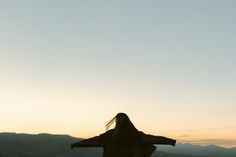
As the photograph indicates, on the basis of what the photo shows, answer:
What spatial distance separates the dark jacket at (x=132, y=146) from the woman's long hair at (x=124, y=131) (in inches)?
2.7

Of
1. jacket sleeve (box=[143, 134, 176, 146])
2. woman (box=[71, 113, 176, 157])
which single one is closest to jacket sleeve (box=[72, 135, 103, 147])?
woman (box=[71, 113, 176, 157])

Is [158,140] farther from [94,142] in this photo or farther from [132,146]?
[94,142]

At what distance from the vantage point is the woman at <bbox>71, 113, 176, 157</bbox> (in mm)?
6309

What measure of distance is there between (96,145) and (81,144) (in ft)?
0.93

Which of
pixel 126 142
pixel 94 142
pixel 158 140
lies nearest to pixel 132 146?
pixel 126 142

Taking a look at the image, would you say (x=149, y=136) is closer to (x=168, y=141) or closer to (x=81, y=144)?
(x=168, y=141)

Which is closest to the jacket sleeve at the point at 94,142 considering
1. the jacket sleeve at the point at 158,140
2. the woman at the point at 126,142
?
the woman at the point at 126,142

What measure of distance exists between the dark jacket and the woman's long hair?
67mm

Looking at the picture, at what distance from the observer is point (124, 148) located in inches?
254

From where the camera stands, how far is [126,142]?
6.41 meters

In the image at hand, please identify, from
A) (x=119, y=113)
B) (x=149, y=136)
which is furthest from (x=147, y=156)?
(x=119, y=113)

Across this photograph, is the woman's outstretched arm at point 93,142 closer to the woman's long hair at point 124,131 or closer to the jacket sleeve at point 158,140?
the woman's long hair at point 124,131

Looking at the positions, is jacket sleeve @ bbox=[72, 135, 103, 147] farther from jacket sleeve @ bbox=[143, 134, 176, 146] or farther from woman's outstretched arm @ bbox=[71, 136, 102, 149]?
jacket sleeve @ bbox=[143, 134, 176, 146]

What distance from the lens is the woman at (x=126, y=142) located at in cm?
631
